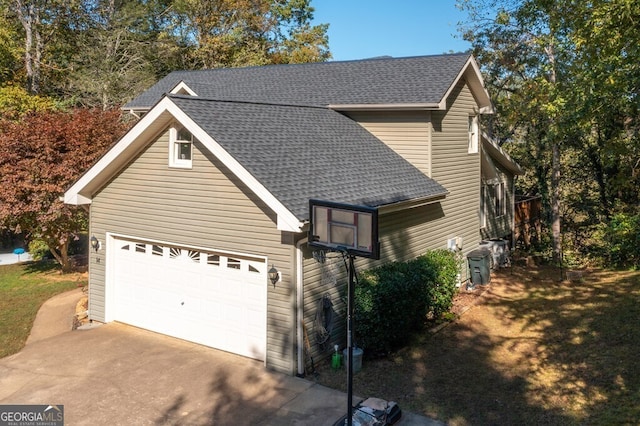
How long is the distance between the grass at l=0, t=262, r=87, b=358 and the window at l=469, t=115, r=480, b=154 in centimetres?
1391

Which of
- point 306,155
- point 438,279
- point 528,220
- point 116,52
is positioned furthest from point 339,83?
point 116,52

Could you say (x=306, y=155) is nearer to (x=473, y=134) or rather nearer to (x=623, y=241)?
(x=473, y=134)

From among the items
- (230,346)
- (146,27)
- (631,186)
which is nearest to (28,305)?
(230,346)

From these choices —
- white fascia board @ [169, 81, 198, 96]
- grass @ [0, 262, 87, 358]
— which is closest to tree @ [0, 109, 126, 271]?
grass @ [0, 262, 87, 358]

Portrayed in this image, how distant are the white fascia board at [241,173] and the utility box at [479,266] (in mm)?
8811

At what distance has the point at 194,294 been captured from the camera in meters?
11.3

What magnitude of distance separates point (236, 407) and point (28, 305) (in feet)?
32.7

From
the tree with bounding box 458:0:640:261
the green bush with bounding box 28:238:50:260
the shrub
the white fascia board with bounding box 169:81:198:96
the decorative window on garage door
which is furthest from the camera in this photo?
the green bush with bounding box 28:238:50:260

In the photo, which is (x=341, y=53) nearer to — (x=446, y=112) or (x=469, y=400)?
(x=446, y=112)

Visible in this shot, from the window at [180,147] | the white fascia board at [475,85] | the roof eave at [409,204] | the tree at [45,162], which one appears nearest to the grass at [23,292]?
the tree at [45,162]

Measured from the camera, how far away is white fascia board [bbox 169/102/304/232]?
899 cm

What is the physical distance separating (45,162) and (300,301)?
1099 centimetres

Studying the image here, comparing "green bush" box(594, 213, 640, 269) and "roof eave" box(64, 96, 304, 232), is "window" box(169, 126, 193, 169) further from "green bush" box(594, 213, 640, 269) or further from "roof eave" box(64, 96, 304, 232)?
"green bush" box(594, 213, 640, 269)

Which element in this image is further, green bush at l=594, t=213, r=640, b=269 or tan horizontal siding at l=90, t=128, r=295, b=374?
green bush at l=594, t=213, r=640, b=269
